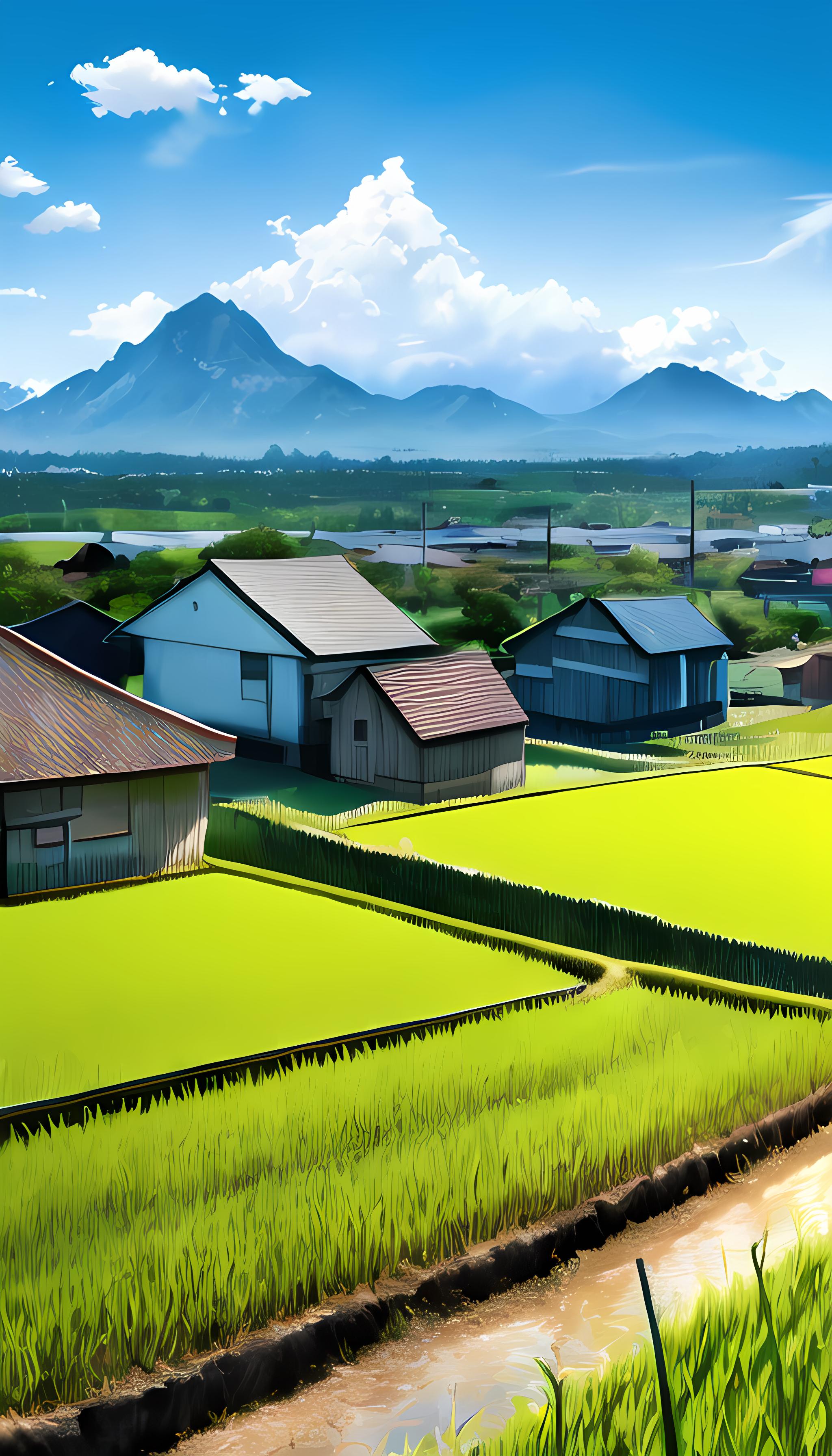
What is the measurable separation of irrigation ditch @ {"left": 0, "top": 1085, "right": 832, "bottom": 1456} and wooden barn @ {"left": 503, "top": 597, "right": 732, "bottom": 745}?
2047 cm

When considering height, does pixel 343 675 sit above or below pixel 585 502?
below

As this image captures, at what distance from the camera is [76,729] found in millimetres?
13695

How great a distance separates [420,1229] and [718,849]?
1148 centimetres

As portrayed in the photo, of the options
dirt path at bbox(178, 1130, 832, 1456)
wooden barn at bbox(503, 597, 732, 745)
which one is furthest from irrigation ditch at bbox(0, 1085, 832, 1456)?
wooden barn at bbox(503, 597, 732, 745)

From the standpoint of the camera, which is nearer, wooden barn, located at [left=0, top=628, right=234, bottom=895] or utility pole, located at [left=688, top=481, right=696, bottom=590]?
wooden barn, located at [left=0, top=628, right=234, bottom=895]

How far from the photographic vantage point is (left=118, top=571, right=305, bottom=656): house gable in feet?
74.2

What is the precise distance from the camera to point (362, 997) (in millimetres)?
9547

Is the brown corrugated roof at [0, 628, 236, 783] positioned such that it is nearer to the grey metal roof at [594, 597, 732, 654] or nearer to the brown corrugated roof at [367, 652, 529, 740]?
the brown corrugated roof at [367, 652, 529, 740]

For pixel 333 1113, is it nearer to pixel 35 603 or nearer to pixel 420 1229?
pixel 420 1229

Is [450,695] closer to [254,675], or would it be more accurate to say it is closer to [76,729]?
[254,675]

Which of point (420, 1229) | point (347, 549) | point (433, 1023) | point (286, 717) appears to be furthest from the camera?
point (347, 549)

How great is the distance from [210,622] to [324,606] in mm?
2305

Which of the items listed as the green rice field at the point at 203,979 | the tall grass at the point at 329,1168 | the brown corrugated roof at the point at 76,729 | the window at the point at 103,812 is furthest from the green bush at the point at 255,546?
the tall grass at the point at 329,1168

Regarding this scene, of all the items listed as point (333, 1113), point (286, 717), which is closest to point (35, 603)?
point (286, 717)
